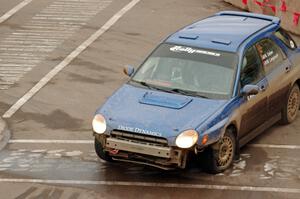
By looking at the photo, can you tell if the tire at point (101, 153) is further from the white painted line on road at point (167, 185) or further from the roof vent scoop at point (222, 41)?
the roof vent scoop at point (222, 41)

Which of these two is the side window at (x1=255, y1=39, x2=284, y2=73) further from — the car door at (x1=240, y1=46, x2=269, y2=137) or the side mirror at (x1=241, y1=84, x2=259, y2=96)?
the side mirror at (x1=241, y1=84, x2=259, y2=96)

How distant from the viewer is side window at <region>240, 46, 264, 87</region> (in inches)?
476

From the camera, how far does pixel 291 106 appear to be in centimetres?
1369

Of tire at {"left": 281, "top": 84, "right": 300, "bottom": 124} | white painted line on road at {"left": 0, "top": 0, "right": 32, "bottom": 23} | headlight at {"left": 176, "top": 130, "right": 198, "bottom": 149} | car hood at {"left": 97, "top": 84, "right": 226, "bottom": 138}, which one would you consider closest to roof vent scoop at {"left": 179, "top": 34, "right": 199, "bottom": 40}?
car hood at {"left": 97, "top": 84, "right": 226, "bottom": 138}

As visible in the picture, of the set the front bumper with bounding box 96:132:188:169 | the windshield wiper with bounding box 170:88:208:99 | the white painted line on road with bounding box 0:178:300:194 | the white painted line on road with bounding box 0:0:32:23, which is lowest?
the white painted line on road with bounding box 0:0:32:23

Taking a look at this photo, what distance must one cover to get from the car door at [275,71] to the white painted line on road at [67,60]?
15.1 feet

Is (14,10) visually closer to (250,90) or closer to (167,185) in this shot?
(250,90)

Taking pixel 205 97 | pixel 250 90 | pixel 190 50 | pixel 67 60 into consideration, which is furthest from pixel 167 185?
pixel 67 60

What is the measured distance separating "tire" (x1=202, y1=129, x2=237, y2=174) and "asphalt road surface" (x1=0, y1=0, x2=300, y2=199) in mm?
138

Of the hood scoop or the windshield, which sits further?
the windshield

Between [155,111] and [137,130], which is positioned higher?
[155,111]

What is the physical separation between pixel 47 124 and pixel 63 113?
2.01ft

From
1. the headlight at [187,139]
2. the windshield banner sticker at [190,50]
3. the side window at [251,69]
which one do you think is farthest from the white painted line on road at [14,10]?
the headlight at [187,139]

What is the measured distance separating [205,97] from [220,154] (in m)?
0.85
